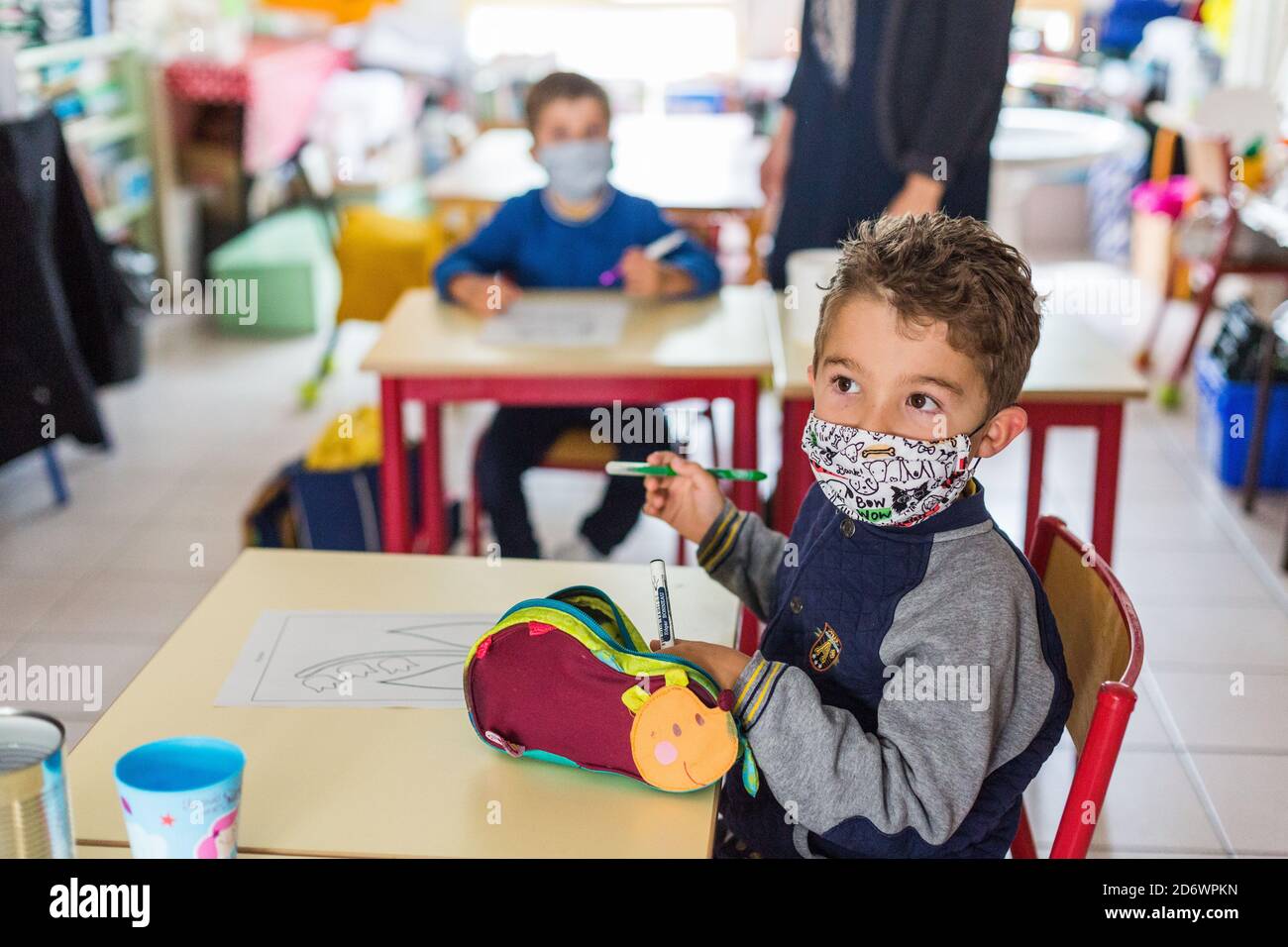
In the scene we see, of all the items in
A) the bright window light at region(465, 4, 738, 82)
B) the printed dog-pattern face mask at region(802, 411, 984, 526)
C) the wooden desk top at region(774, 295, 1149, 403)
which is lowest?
the wooden desk top at region(774, 295, 1149, 403)

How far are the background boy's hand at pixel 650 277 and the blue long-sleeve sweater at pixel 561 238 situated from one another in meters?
0.11

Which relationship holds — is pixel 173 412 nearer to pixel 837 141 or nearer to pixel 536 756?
pixel 837 141

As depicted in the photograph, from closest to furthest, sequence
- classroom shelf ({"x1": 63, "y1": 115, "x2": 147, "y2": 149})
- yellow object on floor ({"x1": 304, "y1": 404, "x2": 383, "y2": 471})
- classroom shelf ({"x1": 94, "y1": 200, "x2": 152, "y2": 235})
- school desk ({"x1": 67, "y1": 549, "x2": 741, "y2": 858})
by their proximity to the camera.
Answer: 1. school desk ({"x1": 67, "y1": 549, "x2": 741, "y2": 858})
2. yellow object on floor ({"x1": 304, "y1": 404, "x2": 383, "y2": 471})
3. classroom shelf ({"x1": 63, "y1": 115, "x2": 147, "y2": 149})
4. classroom shelf ({"x1": 94, "y1": 200, "x2": 152, "y2": 235})

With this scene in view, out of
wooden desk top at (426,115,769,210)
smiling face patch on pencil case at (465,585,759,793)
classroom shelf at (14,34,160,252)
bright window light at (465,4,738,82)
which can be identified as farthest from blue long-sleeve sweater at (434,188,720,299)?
bright window light at (465,4,738,82)

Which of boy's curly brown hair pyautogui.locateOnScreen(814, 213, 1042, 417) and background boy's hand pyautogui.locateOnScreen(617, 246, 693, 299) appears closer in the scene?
boy's curly brown hair pyautogui.locateOnScreen(814, 213, 1042, 417)

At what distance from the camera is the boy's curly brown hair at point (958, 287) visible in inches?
43.0

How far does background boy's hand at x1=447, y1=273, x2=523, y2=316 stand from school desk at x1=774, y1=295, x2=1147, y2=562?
1.62 ft

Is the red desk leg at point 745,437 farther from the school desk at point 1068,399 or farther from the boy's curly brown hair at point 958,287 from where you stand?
the boy's curly brown hair at point 958,287

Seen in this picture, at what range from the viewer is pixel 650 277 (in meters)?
2.38

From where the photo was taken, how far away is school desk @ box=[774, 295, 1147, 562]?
1991 millimetres

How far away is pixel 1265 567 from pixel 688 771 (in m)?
2.31

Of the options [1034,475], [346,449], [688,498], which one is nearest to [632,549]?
[346,449]

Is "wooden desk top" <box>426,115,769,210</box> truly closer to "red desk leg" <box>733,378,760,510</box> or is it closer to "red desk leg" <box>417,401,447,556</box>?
"red desk leg" <box>417,401,447,556</box>
